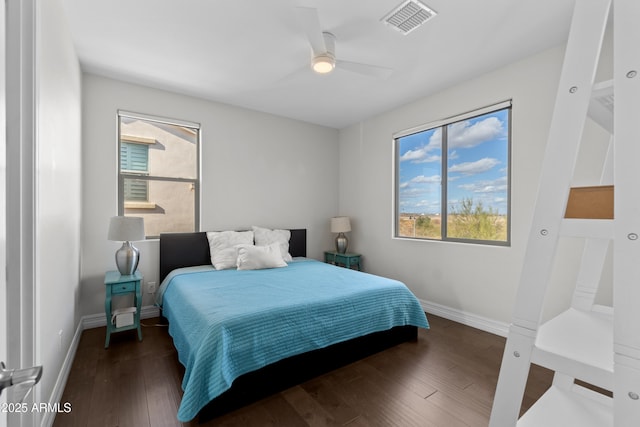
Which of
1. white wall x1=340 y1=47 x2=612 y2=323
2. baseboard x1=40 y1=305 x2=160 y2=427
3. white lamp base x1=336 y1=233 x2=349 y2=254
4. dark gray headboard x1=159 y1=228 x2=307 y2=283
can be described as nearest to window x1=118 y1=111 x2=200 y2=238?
dark gray headboard x1=159 y1=228 x2=307 y2=283

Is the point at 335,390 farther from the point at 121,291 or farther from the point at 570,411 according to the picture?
the point at 121,291

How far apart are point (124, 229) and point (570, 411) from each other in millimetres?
3260

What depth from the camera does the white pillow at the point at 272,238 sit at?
3881 mm

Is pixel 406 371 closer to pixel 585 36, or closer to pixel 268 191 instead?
pixel 585 36

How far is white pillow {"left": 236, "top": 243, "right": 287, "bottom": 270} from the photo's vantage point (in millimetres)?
3326

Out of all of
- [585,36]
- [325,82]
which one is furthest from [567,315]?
[325,82]

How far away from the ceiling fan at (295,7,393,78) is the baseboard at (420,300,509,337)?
2609 mm

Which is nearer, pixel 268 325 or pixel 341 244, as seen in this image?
pixel 268 325

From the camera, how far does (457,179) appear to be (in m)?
3.40

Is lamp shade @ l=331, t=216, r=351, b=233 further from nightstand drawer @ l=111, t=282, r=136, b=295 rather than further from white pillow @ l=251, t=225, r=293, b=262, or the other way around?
nightstand drawer @ l=111, t=282, r=136, b=295

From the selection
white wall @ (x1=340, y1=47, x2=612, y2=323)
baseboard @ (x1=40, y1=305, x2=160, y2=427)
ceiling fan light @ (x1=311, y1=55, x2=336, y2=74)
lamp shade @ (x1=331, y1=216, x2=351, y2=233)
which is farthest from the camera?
lamp shade @ (x1=331, y1=216, x2=351, y2=233)

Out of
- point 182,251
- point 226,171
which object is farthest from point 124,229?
point 226,171

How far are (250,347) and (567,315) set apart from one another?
1603 millimetres

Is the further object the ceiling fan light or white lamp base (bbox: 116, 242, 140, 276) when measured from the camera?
white lamp base (bbox: 116, 242, 140, 276)
